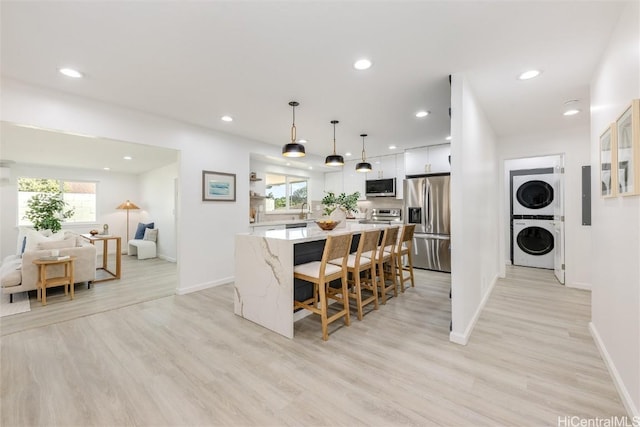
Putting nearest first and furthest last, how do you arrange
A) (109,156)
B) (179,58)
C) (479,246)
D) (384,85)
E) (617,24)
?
(617,24)
(179,58)
(384,85)
(479,246)
(109,156)

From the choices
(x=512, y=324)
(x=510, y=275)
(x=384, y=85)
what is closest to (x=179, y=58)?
(x=384, y=85)

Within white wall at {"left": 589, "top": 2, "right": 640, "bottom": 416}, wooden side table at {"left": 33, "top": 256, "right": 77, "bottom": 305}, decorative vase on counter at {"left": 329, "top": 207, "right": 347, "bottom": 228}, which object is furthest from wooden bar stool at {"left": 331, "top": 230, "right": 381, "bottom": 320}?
wooden side table at {"left": 33, "top": 256, "right": 77, "bottom": 305}

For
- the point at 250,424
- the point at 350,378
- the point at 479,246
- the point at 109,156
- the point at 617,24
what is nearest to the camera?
the point at 250,424

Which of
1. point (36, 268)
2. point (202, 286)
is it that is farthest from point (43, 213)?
point (202, 286)

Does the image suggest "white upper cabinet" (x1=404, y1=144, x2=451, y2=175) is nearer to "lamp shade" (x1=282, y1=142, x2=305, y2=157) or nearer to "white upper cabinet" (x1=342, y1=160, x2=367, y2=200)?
"white upper cabinet" (x1=342, y1=160, x2=367, y2=200)

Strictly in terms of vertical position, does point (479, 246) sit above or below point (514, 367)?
above

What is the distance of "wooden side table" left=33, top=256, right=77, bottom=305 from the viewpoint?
11.8 ft

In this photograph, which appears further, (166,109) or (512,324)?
(166,109)

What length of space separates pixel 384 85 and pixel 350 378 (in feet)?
8.84

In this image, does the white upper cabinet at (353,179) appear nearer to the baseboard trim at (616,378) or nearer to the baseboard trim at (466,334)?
the baseboard trim at (466,334)

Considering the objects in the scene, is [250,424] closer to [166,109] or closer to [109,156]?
[166,109]

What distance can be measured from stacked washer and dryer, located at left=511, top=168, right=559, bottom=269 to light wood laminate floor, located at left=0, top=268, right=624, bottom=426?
2.71 m

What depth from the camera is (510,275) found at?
495 cm

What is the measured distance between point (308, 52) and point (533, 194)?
18.7ft
